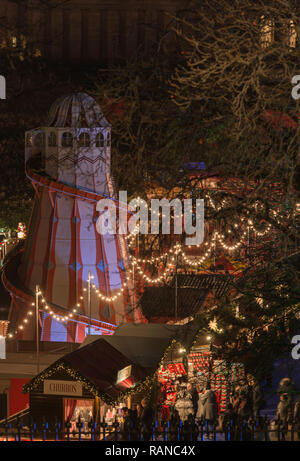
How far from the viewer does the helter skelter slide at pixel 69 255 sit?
566 inches

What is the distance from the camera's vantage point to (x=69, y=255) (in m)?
14.7

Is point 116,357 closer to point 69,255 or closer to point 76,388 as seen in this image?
point 76,388

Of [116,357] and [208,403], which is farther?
[116,357]

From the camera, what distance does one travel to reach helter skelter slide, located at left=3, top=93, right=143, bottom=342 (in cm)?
1438

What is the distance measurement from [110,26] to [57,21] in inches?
143

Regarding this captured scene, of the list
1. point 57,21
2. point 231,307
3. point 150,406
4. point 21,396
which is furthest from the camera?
point 57,21

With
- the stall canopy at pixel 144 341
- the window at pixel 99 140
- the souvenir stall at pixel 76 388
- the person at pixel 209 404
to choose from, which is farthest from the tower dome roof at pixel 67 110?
the person at pixel 209 404

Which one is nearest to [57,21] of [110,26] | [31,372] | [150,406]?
[110,26]

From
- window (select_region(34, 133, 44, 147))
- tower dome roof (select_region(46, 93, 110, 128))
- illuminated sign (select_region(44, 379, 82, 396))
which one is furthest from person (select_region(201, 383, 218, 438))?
window (select_region(34, 133, 44, 147))

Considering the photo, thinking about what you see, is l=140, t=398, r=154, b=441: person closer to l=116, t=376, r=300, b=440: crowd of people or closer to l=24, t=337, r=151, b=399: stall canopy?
l=116, t=376, r=300, b=440: crowd of people

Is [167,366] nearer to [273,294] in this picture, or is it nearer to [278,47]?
[273,294]

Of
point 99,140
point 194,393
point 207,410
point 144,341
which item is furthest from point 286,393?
point 99,140

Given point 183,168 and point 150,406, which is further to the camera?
point 150,406

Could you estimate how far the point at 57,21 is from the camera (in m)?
54.0
